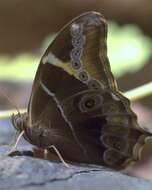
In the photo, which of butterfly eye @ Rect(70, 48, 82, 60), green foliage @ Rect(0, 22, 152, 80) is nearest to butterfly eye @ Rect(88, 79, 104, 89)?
butterfly eye @ Rect(70, 48, 82, 60)

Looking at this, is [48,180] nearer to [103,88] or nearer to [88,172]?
[88,172]

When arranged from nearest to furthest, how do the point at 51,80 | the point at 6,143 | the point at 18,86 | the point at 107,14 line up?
the point at 51,80 → the point at 6,143 → the point at 18,86 → the point at 107,14

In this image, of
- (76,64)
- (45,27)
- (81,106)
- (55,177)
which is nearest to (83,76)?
(76,64)

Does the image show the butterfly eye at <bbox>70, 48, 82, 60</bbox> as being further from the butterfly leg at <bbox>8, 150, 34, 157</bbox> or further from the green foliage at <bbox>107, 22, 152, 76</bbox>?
the green foliage at <bbox>107, 22, 152, 76</bbox>

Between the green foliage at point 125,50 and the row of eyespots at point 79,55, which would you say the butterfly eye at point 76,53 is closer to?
the row of eyespots at point 79,55

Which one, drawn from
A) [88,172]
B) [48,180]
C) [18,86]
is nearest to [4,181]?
[48,180]

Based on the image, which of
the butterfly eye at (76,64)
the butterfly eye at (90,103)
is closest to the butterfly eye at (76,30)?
the butterfly eye at (76,64)
